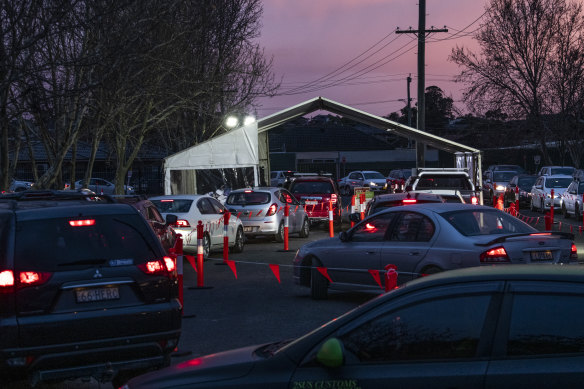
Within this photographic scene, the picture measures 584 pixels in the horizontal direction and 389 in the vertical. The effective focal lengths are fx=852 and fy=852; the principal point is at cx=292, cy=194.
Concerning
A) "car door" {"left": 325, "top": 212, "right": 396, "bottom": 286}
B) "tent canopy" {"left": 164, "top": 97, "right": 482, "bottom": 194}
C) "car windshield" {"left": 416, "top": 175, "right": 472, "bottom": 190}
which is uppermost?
"tent canopy" {"left": 164, "top": 97, "right": 482, "bottom": 194}

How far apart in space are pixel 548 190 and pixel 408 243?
25074 millimetres

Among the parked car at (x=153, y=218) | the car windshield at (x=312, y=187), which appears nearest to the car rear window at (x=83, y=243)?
the parked car at (x=153, y=218)

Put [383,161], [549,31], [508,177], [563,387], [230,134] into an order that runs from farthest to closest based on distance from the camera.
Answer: [383,161] → [549,31] → [508,177] → [230,134] → [563,387]

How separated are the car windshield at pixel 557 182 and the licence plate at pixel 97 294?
30624 mm

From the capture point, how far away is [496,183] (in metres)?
45.1

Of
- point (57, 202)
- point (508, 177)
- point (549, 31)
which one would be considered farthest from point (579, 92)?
point (57, 202)

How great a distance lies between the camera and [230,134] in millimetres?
31094

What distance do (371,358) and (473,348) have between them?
55 cm

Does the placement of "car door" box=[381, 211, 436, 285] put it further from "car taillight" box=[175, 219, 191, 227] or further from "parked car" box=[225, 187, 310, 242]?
"parked car" box=[225, 187, 310, 242]

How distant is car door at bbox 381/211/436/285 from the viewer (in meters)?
11.4

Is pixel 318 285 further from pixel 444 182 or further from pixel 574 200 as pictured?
pixel 574 200

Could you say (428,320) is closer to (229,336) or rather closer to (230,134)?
(229,336)

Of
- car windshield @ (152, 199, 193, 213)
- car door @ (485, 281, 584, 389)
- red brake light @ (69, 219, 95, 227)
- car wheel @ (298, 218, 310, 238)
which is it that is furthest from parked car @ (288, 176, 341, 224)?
car door @ (485, 281, 584, 389)

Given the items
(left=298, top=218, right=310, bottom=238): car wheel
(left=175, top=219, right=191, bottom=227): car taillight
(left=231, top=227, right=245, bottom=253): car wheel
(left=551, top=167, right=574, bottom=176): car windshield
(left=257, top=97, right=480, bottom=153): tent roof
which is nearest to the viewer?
(left=175, top=219, right=191, bottom=227): car taillight
